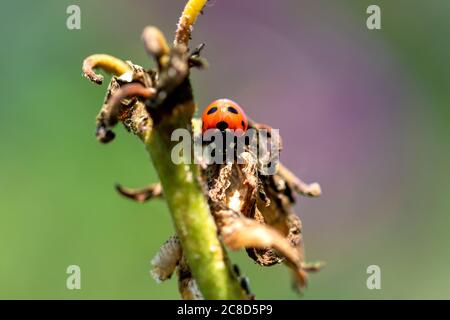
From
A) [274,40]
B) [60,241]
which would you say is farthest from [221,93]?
[60,241]

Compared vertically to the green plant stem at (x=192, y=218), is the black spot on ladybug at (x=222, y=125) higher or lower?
higher

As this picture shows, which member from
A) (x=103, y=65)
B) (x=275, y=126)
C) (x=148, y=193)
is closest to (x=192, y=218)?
(x=148, y=193)

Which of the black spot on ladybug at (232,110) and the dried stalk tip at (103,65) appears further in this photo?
the black spot on ladybug at (232,110)

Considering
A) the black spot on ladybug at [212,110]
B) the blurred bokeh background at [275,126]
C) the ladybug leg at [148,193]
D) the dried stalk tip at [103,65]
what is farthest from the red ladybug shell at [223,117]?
the blurred bokeh background at [275,126]

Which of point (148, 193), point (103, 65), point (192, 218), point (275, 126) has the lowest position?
point (192, 218)

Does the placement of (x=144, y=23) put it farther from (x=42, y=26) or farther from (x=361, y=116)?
(x=361, y=116)

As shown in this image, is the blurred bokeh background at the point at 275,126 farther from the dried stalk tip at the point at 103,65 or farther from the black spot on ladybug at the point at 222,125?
the dried stalk tip at the point at 103,65

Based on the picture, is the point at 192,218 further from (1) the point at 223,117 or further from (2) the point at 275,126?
(2) the point at 275,126

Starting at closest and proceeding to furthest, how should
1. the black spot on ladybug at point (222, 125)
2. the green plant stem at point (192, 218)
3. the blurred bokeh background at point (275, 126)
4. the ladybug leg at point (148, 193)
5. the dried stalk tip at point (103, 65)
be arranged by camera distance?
the green plant stem at point (192, 218)
the ladybug leg at point (148, 193)
the dried stalk tip at point (103, 65)
the black spot on ladybug at point (222, 125)
the blurred bokeh background at point (275, 126)

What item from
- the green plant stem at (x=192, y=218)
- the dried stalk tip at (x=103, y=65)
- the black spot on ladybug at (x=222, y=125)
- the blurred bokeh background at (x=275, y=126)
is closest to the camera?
the green plant stem at (x=192, y=218)
